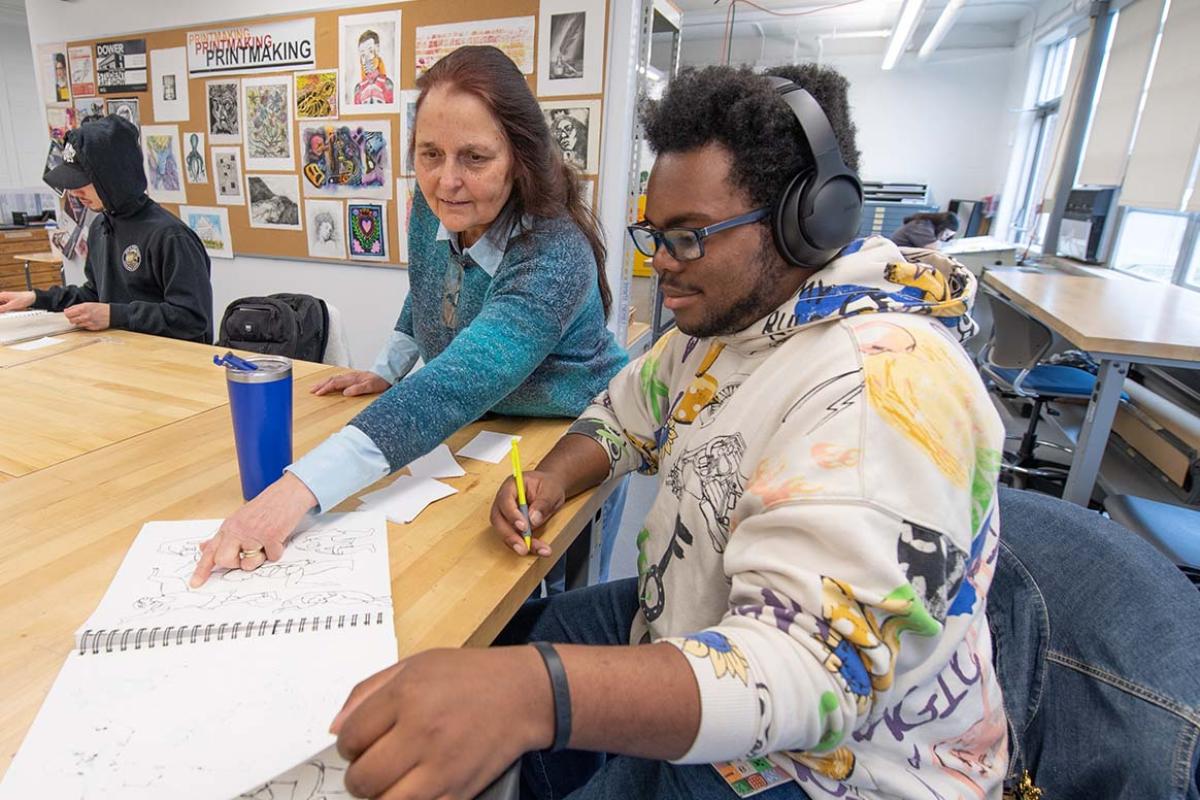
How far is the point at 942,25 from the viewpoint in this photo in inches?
196

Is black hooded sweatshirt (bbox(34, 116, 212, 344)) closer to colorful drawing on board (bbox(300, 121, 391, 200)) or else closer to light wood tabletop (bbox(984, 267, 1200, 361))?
colorful drawing on board (bbox(300, 121, 391, 200))

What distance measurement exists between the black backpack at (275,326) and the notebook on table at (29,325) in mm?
366

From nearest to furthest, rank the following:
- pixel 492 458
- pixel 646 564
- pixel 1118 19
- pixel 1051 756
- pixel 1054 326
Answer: pixel 1051 756, pixel 646 564, pixel 492 458, pixel 1054 326, pixel 1118 19

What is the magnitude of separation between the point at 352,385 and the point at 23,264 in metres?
5.59

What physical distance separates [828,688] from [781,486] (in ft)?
0.49

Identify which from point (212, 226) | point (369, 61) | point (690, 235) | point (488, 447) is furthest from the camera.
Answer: point (212, 226)

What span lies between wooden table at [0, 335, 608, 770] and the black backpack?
697mm

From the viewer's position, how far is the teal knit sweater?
846 mm

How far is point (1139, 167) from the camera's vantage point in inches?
145

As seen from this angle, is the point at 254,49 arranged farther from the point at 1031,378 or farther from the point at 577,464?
the point at 1031,378

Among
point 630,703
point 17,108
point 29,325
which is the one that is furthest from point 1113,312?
point 17,108

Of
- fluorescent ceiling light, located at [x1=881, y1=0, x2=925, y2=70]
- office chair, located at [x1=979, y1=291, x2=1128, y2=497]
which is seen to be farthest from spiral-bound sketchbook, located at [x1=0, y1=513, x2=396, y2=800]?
fluorescent ceiling light, located at [x1=881, y1=0, x2=925, y2=70]

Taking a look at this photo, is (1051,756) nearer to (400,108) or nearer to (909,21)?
(400,108)

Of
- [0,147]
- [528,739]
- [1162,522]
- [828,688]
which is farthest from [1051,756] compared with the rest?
[0,147]
